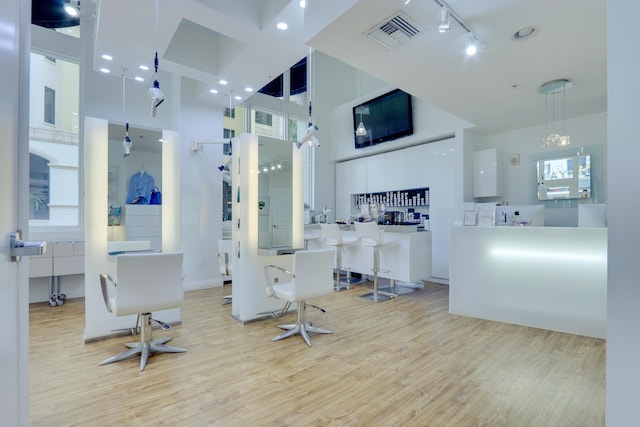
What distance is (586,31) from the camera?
2707mm

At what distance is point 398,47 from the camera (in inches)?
119

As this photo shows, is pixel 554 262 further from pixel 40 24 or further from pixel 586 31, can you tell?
pixel 40 24

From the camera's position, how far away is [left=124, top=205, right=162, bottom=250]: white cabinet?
11.9ft

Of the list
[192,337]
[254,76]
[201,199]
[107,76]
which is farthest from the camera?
[201,199]

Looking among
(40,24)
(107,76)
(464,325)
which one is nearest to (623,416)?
(464,325)

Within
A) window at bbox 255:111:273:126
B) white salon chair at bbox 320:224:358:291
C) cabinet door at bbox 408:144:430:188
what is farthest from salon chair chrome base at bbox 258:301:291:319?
window at bbox 255:111:273:126

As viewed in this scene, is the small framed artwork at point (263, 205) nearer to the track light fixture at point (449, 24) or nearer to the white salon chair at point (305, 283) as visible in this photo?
the white salon chair at point (305, 283)

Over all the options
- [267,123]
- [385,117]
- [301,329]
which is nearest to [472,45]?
[301,329]

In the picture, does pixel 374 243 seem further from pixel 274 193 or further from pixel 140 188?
pixel 140 188

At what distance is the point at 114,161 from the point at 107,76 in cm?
268

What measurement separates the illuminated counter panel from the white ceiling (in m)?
1.80

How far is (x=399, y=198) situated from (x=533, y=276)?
362cm

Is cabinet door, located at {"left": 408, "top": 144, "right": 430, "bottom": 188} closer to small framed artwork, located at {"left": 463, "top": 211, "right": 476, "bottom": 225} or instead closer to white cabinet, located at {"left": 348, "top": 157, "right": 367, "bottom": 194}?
white cabinet, located at {"left": 348, "top": 157, "right": 367, "bottom": 194}

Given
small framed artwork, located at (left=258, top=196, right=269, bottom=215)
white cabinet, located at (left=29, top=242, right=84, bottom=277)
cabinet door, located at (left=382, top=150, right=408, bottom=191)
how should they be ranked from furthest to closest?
cabinet door, located at (left=382, top=150, right=408, bottom=191) → white cabinet, located at (left=29, top=242, right=84, bottom=277) → small framed artwork, located at (left=258, top=196, right=269, bottom=215)
